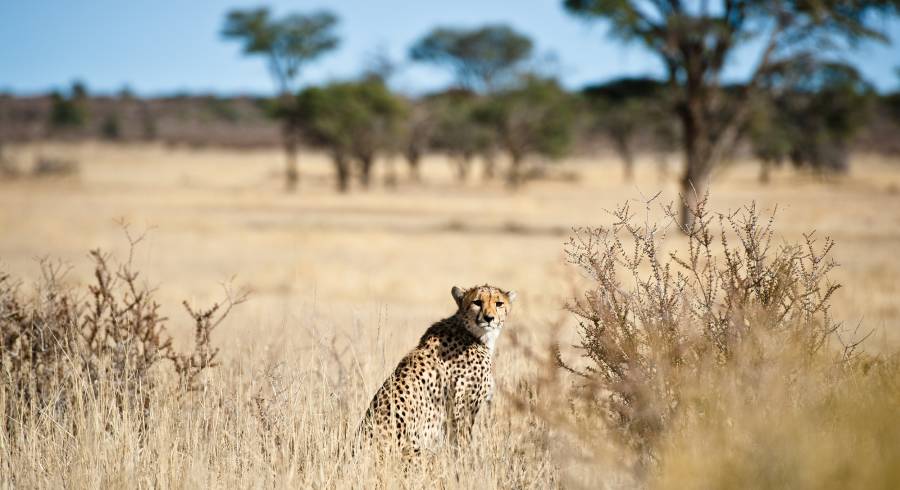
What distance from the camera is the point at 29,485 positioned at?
144 inches

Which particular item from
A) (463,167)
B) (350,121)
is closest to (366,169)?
(350,121)

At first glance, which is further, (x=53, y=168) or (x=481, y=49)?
(x=481, y=49)

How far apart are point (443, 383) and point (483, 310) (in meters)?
0.40

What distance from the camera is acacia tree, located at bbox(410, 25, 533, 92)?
65125 millimetres

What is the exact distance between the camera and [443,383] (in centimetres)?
386

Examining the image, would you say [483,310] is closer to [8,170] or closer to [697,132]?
[697,132]

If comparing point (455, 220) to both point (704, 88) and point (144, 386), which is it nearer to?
point (704, 88)

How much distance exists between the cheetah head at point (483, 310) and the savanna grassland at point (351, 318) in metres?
0.18

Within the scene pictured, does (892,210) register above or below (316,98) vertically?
below

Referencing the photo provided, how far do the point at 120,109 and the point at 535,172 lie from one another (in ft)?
264

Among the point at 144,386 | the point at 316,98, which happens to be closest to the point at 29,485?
the point at 144,386

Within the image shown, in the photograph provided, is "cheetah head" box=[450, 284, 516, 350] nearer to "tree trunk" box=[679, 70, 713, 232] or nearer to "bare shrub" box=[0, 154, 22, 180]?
"tree trunk" box=[679, 70, 713, 232]

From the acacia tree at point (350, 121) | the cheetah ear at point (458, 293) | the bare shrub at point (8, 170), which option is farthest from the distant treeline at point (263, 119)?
the cheetah ear at point (458, 293)

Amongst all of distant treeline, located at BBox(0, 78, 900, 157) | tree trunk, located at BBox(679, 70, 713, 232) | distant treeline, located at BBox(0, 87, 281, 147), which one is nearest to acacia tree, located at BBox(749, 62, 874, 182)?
distant treeline, located at BBox(0, 78, 900, 157)
